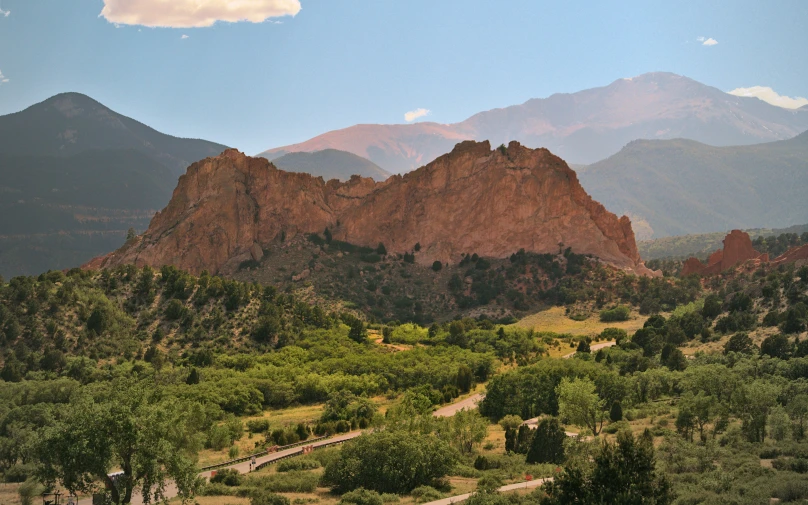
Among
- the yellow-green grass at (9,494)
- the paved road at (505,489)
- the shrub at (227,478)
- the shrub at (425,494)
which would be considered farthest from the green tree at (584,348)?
the yellow-green grass at (9,494)

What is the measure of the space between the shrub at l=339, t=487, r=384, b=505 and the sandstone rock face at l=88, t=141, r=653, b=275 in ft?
247

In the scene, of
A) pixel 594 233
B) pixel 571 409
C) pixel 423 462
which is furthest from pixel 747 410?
pixel 594 233

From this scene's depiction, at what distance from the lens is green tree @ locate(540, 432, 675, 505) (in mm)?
23619

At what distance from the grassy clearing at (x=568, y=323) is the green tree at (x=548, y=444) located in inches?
1761

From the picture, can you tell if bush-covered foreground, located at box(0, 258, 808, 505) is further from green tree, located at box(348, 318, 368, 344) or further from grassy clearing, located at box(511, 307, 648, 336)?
grassy clearing, located at box(511, 307, 648, 336)

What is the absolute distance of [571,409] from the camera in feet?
138

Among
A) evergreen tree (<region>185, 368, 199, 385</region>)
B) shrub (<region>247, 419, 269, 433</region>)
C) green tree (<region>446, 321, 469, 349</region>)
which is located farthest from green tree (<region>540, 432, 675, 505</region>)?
green tree (<region>446, 321, 469, 349</region>)

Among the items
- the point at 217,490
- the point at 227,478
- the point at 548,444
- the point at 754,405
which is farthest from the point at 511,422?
the point at 217,490

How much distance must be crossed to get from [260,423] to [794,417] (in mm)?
31788

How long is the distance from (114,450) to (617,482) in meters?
17.5

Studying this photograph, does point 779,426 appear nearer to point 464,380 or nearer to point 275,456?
point 275,456

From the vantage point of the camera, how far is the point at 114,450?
86.3 ft

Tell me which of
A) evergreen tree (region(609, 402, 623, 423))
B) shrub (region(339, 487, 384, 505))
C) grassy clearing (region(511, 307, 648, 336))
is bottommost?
grassy clearing (region(511, 307, 648, 336))

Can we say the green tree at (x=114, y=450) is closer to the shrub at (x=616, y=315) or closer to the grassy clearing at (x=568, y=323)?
the grassy clearing at (x=568, y=323)
